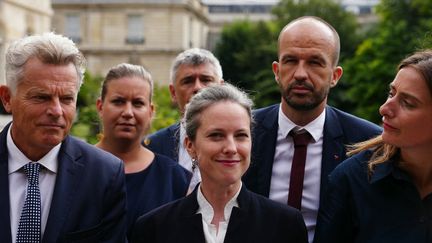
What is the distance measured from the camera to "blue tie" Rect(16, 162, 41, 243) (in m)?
3.70

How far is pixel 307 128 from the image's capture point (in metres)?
4.64

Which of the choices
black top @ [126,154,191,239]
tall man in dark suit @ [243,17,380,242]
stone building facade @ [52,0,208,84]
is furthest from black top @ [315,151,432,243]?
stone building facade @ [52,0,208,84]

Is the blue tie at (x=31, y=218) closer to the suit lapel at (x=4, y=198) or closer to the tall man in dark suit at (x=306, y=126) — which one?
the suit lapel at (x=4, y=198)

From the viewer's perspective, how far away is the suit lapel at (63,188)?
3.70 m

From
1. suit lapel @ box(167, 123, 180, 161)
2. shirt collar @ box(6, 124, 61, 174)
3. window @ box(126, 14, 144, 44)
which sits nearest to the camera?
shirt collar @ box(6, 124, 61, 174)

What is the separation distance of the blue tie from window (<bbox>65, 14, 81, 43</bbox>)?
164 feet

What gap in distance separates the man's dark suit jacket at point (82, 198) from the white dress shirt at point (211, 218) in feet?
1.55

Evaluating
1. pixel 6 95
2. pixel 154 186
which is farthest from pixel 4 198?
pixel 154 186

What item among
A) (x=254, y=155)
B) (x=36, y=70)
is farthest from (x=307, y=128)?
(x=36, y=70)

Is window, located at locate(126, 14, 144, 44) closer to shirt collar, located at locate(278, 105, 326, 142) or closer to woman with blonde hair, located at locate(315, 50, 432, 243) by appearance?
shirt collar, located at locate(278, 105, 326, 142)

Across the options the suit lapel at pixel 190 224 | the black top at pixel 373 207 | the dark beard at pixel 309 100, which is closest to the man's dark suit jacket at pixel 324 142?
the dark beard at pixel 309 100

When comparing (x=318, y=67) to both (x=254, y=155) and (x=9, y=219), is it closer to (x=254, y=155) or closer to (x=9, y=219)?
(x=254, y=155)

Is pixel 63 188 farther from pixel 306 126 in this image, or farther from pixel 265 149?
pixel 306 126

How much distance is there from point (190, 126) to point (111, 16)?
4986 centimetres
